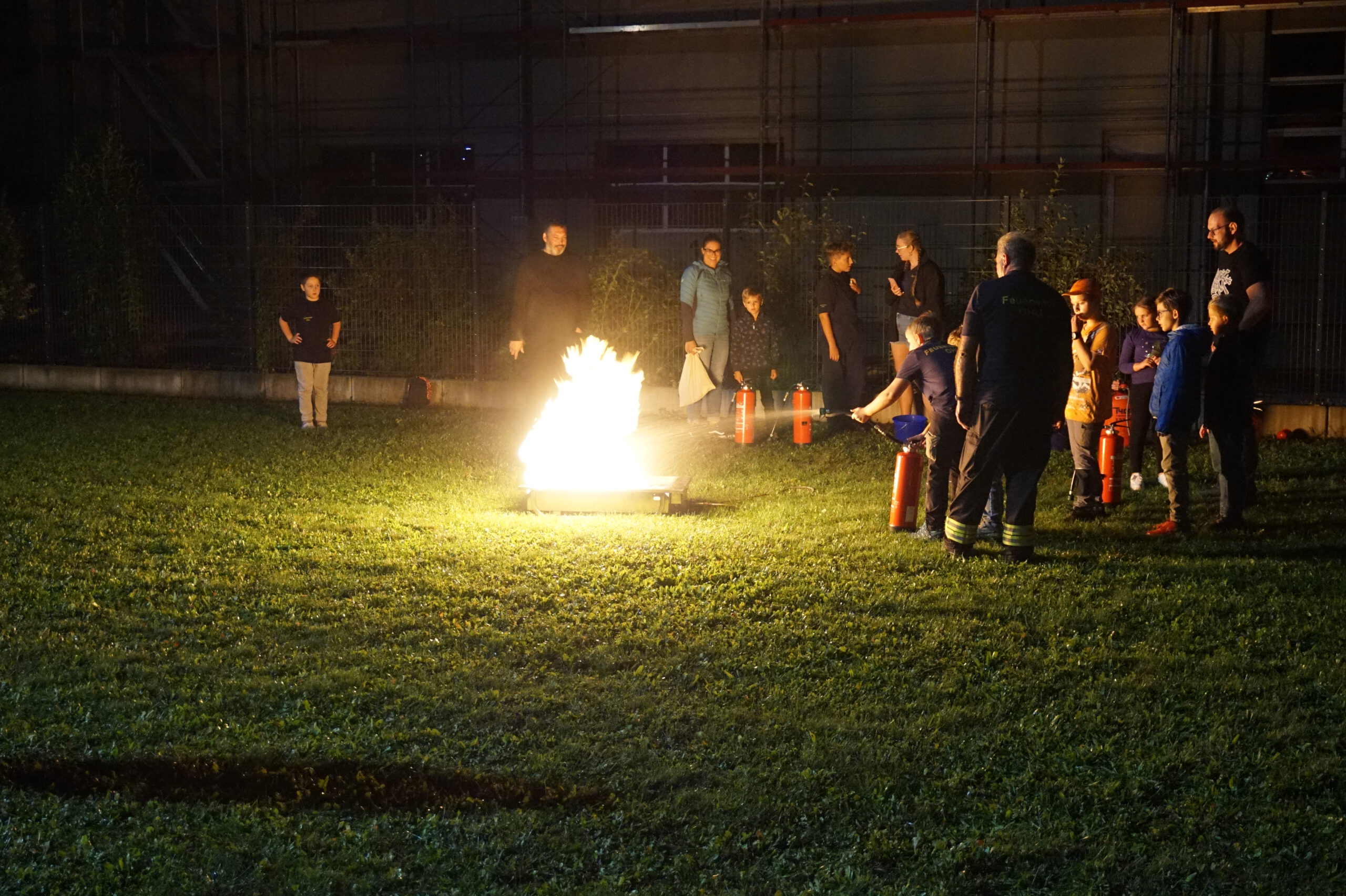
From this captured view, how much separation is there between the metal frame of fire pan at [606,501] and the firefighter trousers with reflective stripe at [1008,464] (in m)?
2.39

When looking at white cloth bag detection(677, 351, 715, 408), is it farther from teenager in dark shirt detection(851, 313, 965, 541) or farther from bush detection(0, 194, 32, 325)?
bush detection(0, 194, 32, 325)

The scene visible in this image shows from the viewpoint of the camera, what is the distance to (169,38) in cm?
2686

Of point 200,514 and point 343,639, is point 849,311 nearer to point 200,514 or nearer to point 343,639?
point 200,514

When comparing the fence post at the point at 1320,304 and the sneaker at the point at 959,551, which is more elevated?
the fence post at the point at 1320,304

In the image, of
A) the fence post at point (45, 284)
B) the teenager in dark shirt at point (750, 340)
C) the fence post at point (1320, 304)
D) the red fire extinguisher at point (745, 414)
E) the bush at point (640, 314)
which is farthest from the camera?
the fence post at point (45, 284)

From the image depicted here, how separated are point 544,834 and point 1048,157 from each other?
19.6m

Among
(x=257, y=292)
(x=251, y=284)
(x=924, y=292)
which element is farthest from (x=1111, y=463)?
(x=251, y=284)

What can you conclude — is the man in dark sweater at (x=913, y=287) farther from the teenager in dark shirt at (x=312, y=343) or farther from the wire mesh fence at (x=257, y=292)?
the wire mesh fence at (x=257, y=292)

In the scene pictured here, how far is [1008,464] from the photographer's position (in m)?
8.74

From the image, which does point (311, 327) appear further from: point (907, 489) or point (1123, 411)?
point (1123, 411)

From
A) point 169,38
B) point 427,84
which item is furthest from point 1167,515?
point 169,38

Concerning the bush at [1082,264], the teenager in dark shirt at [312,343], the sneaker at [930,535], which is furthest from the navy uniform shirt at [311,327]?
the sneaker at [930,535]

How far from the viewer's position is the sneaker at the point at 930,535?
31.0ft

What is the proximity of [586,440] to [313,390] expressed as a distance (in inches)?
205
